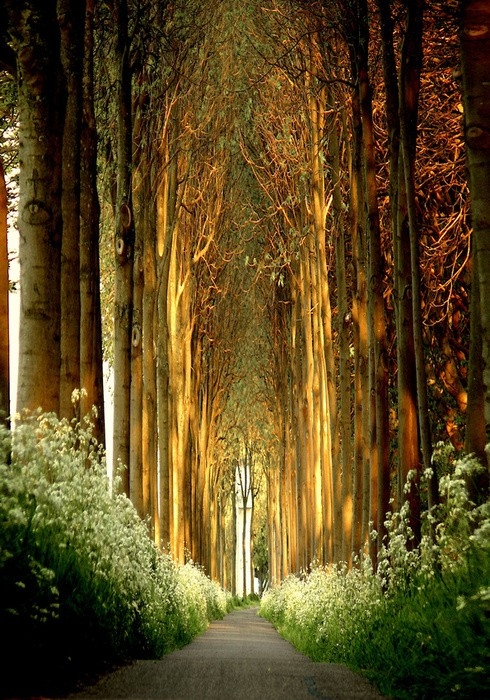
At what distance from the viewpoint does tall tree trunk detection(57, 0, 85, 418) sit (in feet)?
35.2

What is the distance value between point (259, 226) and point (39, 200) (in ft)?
69.3

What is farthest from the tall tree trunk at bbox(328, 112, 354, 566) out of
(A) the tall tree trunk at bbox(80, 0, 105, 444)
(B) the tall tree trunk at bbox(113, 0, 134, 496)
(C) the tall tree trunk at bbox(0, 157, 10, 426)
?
(C) the tall tree trunk at bbox(0, 157, 10, 426)

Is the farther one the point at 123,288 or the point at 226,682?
the point at 123,288

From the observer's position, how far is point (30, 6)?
9148 millimetres

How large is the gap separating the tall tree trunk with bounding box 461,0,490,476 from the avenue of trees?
16mm

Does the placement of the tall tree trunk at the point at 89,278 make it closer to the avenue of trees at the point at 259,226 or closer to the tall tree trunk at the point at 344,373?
the avenue of trees at the point at 259,226

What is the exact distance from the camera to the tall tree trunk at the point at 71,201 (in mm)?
10719

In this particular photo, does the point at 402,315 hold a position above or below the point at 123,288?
below

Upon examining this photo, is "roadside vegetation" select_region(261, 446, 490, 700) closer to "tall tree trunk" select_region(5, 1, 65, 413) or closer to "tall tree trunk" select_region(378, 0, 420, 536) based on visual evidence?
"tall tree trunk" select_region(378, 0, 420, 536)

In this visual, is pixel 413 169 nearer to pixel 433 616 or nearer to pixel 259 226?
pixel 433 616

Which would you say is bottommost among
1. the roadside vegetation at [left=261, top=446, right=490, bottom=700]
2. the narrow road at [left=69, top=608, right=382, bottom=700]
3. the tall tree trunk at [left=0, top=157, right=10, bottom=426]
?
the narrow road at [left=69, top=608, right=382, bottom=700]

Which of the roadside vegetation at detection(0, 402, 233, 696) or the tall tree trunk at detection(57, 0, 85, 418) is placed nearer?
the roadside vegetation at detection(0, 402, 233, 696)

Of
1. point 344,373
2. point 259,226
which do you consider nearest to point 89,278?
point 344,373

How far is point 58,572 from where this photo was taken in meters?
6.50
